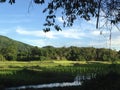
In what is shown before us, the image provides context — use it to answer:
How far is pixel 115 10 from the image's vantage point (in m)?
11.2

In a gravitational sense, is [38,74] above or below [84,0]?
below

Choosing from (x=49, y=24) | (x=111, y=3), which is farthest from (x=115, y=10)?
A: (x=49, y=24)

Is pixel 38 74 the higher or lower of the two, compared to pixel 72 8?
lower

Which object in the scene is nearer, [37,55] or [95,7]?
[95,7]

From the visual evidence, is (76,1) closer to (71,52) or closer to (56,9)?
(56,9)

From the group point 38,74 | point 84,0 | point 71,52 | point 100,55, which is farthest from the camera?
point 71,52

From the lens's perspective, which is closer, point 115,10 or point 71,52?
point 115,10

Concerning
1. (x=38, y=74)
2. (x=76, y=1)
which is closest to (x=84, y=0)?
(x=76, y=1)

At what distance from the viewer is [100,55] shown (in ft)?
460

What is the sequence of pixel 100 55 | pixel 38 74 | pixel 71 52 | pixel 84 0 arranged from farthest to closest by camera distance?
pixel 71 52 → pixel 100 55 → pixel 38 74 → pixel 84 0

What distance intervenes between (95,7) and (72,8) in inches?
27.4

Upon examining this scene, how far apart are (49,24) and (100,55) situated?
130464 millimetres

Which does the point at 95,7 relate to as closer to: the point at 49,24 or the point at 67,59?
the point at 49,24

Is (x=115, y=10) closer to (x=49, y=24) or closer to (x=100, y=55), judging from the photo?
(x=49, y=24)
